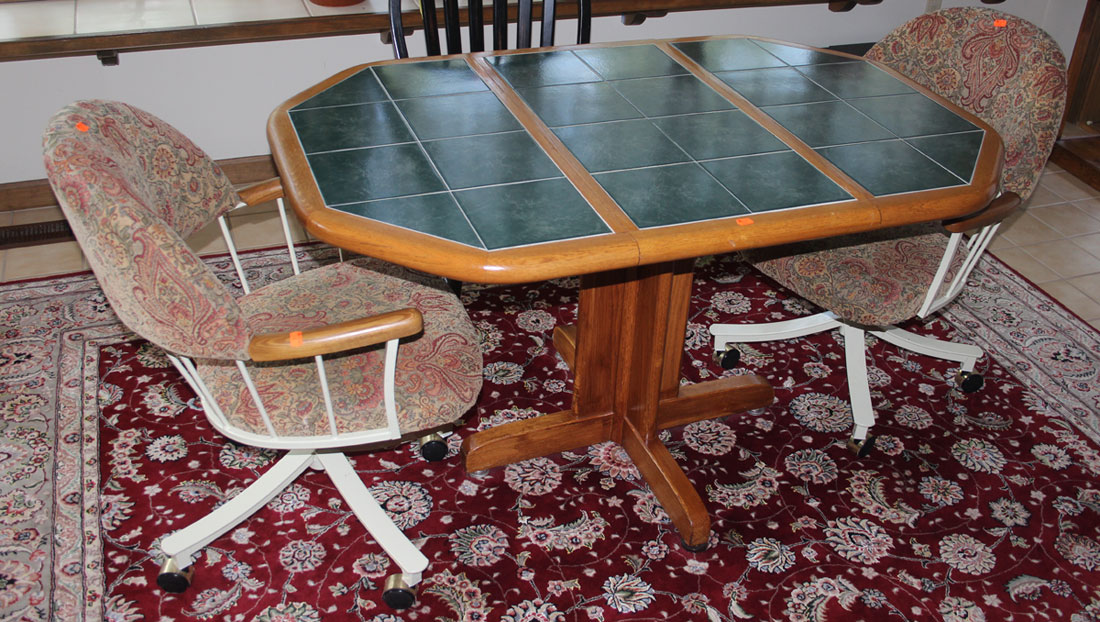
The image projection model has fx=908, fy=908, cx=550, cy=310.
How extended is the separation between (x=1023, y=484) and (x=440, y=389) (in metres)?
1.47

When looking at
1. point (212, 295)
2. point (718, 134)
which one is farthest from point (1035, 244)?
point (212, 295)

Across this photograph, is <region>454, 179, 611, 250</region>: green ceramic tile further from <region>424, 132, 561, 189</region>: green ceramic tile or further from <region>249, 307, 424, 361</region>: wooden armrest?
<region>249, 307, 424, 361</region>: wooden armrest

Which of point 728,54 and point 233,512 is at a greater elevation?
point 728,54

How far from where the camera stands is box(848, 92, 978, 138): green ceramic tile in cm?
199

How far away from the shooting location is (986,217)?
6.32 ft

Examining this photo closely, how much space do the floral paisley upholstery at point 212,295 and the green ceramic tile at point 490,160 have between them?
31cm

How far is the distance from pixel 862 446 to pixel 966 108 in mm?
895

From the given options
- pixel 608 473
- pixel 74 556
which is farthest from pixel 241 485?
pixel 608 473

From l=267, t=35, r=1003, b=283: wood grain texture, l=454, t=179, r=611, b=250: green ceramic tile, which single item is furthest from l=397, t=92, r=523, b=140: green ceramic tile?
l=454, t=179, r=611, b=250: green ceramic tile

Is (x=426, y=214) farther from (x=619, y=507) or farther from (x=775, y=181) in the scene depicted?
(x=619, y=507)

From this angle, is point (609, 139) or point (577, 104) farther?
point (577, 104)

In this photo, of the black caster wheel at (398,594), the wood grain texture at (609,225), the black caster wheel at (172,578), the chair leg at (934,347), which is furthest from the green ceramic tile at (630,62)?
the black caster wheel at (172,578)

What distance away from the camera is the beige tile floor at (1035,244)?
292 centimetres

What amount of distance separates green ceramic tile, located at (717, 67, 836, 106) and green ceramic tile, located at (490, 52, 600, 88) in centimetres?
35
